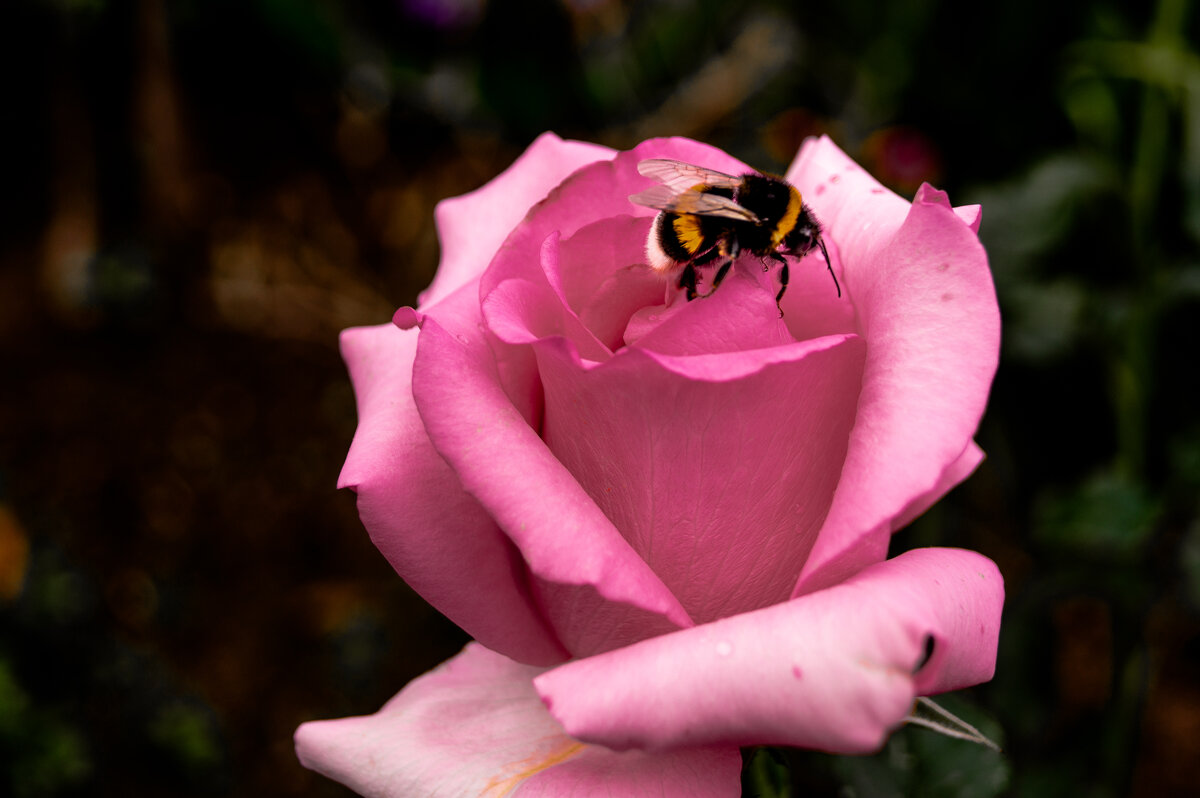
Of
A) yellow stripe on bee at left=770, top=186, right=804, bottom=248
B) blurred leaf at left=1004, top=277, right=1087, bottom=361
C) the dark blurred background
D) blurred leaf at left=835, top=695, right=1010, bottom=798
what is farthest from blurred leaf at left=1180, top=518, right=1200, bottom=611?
yellow stripe on bee at left=770, top=186, right=804, bottom=248

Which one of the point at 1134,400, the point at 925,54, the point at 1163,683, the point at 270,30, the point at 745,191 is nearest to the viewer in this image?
the point at 745,191

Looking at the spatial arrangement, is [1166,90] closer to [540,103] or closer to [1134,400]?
[1134,400]

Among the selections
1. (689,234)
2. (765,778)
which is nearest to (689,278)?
(689,234)

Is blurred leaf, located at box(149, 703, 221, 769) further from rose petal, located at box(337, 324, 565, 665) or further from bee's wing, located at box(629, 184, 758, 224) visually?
bee's wing, located at box(629, 184, 758, 224)

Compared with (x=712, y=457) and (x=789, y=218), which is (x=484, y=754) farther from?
(x=789, y=218)

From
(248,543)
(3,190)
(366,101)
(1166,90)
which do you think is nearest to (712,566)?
(1166,90)

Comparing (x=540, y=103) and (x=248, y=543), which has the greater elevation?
(x=540, y=103)
